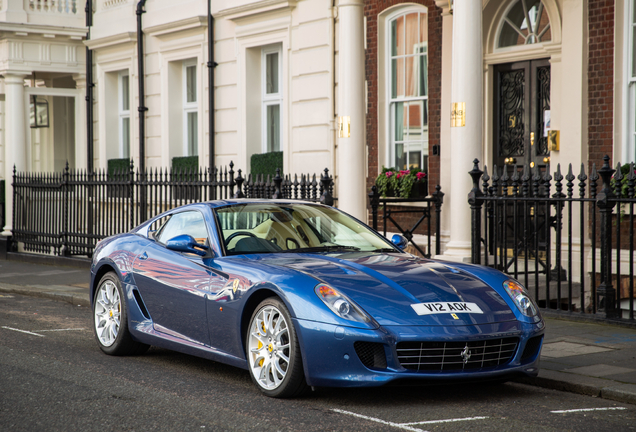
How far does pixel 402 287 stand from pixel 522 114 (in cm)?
791

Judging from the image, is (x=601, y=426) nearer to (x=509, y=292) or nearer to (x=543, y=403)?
(x=543, y=403)

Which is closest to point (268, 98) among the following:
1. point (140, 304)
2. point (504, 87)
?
point (504, 87)

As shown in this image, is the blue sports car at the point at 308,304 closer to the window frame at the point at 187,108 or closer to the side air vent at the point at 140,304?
the side air vent at the point at 140,304

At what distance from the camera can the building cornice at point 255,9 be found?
16.1m

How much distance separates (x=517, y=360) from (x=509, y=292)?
1.67 feet

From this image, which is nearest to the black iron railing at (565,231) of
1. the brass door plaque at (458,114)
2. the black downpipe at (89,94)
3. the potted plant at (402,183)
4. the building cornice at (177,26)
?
the brass door plaque at (458,114)

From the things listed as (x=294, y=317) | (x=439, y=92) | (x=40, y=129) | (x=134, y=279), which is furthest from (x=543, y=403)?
(x=40, y=129)

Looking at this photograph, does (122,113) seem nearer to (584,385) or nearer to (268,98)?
(268,98)

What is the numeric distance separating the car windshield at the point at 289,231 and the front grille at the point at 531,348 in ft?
5.12

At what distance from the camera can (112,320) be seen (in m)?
7.37

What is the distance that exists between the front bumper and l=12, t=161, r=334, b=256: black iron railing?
7847mm

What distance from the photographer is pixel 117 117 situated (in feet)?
70.1

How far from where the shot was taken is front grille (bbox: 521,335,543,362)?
5.64 m

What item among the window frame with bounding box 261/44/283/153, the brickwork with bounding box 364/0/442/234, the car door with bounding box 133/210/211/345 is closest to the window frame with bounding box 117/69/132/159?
the window frame with bounding box 261/44/283/153
